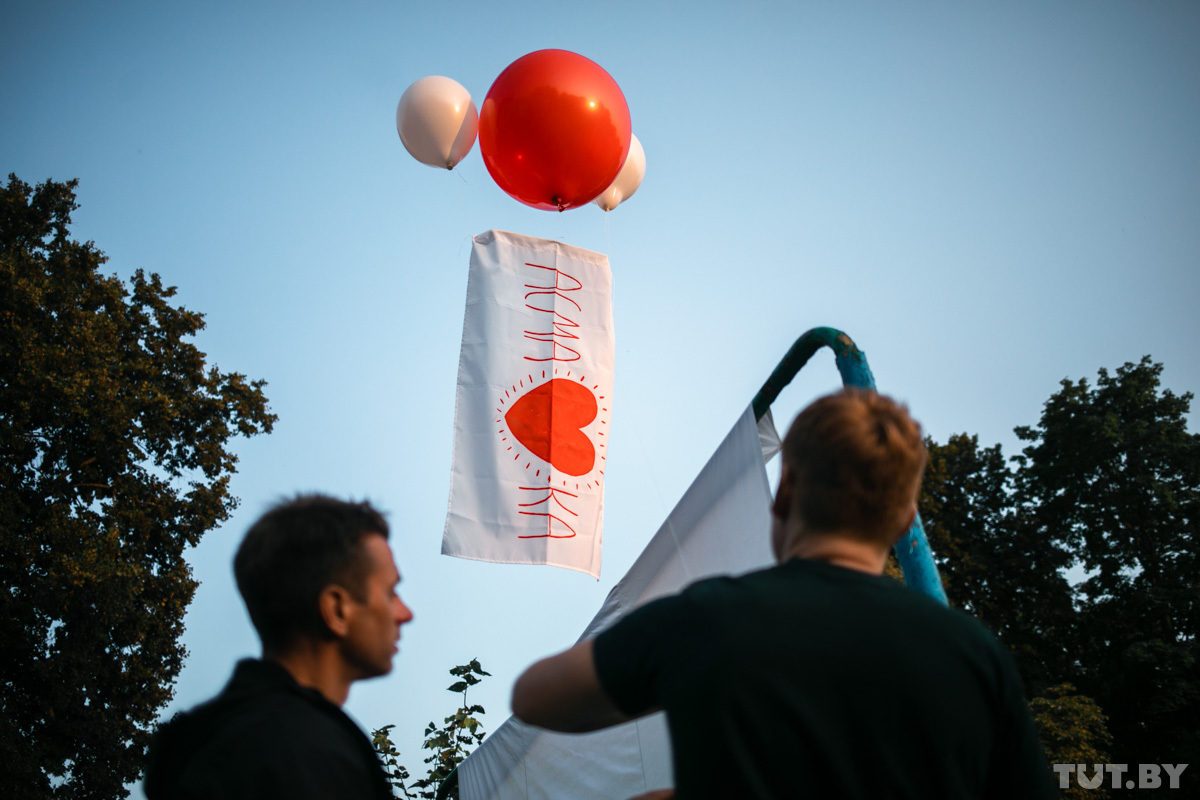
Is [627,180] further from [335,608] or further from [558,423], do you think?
[335,608]

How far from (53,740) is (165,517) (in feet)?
10.4

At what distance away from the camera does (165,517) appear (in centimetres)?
1230

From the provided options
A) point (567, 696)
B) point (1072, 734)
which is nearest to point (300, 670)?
point (567, 696)

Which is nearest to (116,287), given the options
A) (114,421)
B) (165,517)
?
(114,421)

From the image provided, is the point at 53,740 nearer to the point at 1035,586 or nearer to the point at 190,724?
the point at 190,724

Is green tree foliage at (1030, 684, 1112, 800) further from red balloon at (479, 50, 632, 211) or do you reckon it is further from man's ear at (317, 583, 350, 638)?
man's ear at (317, 583, 350, 638)

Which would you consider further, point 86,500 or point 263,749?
point 86,500

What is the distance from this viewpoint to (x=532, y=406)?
4.35 metres

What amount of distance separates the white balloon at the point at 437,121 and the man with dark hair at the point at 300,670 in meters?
3.46

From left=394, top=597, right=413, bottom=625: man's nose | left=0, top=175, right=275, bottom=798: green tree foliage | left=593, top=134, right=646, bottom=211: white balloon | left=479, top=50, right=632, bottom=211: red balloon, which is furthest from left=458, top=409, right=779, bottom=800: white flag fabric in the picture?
left=0, top=175, right=275, bottom=798: green tree foliage

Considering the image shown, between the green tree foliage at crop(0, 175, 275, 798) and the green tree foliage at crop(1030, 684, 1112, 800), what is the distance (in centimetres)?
1372

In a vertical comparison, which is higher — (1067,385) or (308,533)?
(1067,385)

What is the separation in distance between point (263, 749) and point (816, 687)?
2.25 ft

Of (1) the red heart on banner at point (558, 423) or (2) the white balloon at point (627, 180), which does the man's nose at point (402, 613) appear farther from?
(2) the white balloon at point (627, 180)
